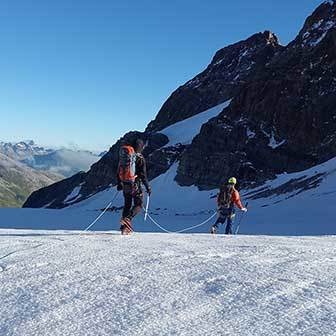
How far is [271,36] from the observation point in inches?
5059

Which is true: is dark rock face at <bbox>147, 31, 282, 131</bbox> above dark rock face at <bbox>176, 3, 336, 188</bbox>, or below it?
above

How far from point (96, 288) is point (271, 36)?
130 metres

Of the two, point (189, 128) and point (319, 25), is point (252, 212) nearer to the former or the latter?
point (319, 25)

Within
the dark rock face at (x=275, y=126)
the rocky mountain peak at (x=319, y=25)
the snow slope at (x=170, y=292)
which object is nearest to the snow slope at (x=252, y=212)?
the dark rock face at (x=275, y=126)

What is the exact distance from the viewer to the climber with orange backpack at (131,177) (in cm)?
1262

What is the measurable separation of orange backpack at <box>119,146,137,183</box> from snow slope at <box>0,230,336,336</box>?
12.6 ft

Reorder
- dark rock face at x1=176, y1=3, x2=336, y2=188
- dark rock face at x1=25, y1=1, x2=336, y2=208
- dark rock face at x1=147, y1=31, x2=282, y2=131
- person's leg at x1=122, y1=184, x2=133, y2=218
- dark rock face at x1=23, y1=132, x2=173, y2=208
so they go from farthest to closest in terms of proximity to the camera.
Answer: dark rock face at x1=147, y1=31, x2=282, y2=131 → dark rock face at x1=23, y1=132, x2=173, y2=208 → dark rock face at x1=25, y1=1, x2=336, y2=208 → dark rock face at x1=176, y1=3, x2=336, y2=188 → person's leg at x1=122, y1=184, x2=133, y2=218

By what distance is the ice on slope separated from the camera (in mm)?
103694

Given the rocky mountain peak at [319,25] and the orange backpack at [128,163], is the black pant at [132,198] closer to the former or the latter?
the orange backpack at [128,163]

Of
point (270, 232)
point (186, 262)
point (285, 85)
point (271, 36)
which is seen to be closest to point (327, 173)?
point (270, 232)

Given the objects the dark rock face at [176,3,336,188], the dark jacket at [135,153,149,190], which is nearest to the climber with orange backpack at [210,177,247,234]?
the dark jacket at [135,153,149,190]

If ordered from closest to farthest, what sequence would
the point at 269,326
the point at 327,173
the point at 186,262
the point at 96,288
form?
the point at 269,326
the point at 96,288
the point at 186,262
the point at 327,173

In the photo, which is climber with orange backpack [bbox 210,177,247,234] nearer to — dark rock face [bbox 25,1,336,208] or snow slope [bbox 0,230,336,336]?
snow slope [bbox 0,230,336,336]

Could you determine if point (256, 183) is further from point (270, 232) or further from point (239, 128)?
point (270, 232)
